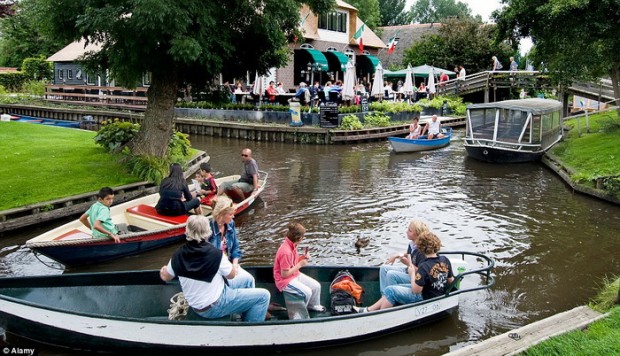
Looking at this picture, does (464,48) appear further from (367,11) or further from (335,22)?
(367,11)

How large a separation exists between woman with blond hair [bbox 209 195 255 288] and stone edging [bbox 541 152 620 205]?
41.1ft

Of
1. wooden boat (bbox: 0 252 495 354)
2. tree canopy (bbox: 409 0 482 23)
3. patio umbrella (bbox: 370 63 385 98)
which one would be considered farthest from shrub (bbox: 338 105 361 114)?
→ tree canopy (bbox: 409 0 482 23)

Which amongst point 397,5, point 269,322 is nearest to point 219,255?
point 269,322

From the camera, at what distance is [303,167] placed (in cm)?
2339

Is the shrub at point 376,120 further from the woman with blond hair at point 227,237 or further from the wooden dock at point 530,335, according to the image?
the wooden dock at point 530,335

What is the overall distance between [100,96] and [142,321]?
38353mm

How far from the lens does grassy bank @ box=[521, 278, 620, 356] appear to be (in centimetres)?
654

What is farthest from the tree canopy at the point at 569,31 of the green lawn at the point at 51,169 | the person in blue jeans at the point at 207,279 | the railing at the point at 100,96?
the railing at the point at 100,96

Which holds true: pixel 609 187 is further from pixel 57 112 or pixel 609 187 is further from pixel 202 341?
pixel 57 112

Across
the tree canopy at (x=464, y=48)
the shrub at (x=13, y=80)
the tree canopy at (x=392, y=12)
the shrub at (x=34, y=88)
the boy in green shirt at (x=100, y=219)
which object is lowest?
the boy in green shirt at (x=100, y=219)

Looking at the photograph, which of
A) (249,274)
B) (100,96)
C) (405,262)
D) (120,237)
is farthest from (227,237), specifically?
(100,96)

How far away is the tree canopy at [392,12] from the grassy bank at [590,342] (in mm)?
84321

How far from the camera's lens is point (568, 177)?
19578 mm

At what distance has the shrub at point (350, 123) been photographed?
97.9 ft
